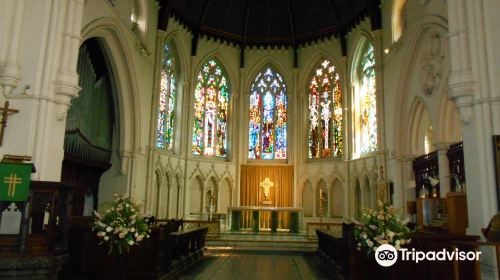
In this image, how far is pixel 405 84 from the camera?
47.3 ft

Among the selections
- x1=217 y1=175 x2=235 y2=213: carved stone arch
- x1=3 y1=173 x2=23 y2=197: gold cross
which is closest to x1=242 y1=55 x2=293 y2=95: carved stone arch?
x1=217 y1=175 x2=235 y2=213: carved stone arch

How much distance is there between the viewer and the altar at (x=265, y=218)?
17828mm

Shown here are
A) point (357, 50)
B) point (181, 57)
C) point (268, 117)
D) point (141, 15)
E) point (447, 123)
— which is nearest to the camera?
point (447, 123)

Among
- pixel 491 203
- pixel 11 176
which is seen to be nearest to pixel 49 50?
pixel 11 176

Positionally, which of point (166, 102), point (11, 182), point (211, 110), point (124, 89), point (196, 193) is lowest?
point (11, 182)

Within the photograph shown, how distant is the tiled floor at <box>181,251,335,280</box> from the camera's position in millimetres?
8781

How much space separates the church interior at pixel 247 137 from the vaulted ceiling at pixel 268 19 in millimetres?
77

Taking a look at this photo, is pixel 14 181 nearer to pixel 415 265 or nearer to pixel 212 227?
pixel 415 265

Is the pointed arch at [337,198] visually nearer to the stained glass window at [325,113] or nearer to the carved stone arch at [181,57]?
the stained glass window at [325,113]

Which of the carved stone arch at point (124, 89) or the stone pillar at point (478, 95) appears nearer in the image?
the stone pillar at point (478, 95)

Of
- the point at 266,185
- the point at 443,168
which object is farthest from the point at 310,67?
the point at 443,168

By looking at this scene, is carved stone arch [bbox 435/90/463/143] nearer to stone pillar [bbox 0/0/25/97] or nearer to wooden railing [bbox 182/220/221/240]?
wooden railing [bbox 182/220/221/240]

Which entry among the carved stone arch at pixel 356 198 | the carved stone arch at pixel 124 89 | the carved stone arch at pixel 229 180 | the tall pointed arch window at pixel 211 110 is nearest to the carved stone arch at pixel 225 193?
the carved stone arch at pixel 229 180

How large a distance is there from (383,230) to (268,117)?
16122mm
